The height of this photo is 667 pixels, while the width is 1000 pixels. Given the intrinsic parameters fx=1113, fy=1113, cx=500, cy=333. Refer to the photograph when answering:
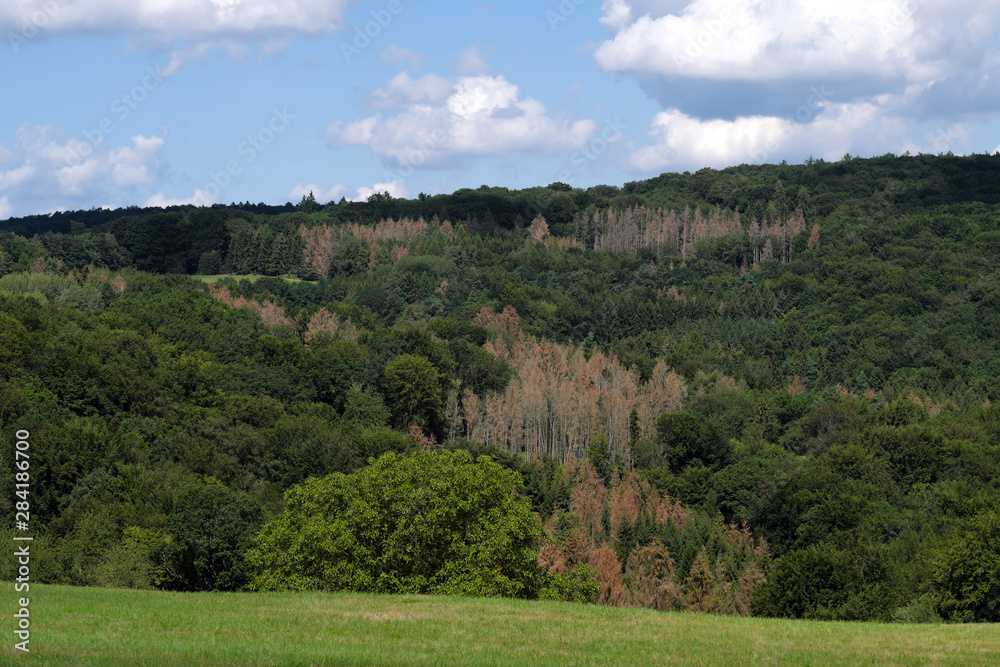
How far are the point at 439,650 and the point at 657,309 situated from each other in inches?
6693

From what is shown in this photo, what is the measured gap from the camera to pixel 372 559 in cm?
4138

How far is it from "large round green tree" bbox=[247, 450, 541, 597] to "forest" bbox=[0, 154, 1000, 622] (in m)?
0.20

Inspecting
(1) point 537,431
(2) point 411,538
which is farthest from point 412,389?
(2) point 411,538

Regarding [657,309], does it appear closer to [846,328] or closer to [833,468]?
[846,328]

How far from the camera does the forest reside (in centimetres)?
5631

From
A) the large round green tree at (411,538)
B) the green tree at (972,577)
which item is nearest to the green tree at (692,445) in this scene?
the green tree at (972,577)

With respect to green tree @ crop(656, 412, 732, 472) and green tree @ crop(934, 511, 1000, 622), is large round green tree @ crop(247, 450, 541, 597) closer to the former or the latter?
green tree @ crop(934, 511, 1000, 622)

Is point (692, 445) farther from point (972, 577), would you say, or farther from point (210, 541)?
point (210, 541)

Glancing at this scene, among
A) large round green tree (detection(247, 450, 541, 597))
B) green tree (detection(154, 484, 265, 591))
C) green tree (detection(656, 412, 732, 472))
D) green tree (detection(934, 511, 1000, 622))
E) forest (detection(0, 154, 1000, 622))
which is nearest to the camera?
large round green tree (detection(247, 450, 541, 597))

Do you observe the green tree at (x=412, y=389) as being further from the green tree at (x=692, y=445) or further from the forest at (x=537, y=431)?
the green tree at (x=692, y=445)

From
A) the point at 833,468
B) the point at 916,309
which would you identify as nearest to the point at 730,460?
the point at 833,468

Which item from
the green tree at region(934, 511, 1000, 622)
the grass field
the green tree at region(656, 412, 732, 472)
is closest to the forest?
the green tree at region(934, 511, 1000, 622)

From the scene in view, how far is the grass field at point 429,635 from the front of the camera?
23.0 meters

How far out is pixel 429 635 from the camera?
26.1 metres
